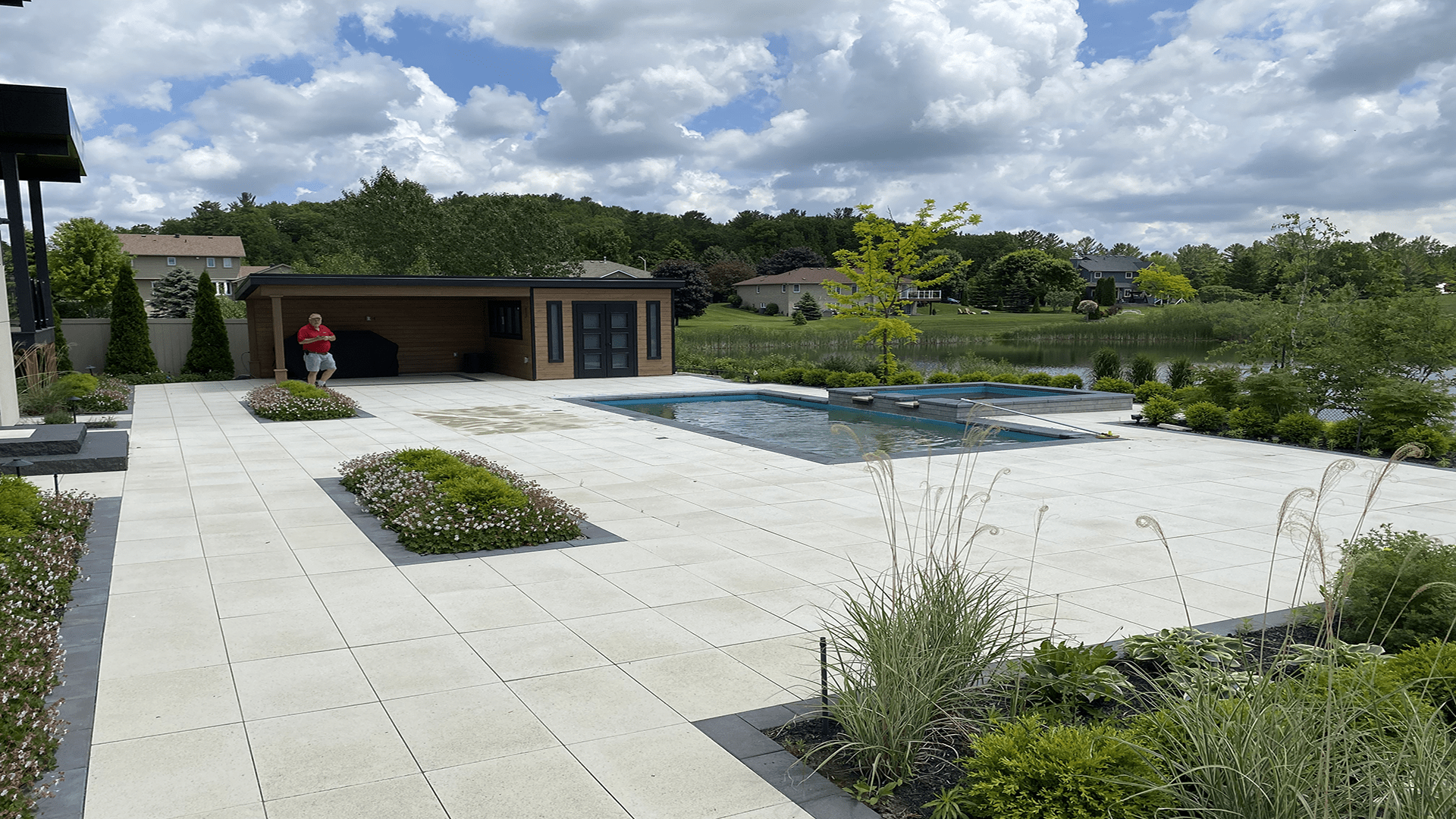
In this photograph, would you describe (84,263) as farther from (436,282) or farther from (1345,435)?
(1345,435)

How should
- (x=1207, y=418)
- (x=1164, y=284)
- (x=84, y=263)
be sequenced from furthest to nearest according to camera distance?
(x=1164, y=284) → (x=84, y=263) → (x=1207, y=418)

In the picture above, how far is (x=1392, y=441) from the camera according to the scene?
1005 centimetres

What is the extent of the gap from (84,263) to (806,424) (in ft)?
146

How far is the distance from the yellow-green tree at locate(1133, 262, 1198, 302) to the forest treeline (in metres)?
2.78

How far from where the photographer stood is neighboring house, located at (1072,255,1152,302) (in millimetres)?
92000

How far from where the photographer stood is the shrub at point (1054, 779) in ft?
8.30

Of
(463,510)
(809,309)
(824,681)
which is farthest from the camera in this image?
(809,309)

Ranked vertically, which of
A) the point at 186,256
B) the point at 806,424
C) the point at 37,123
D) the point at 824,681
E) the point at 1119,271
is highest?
the point at 1119,271

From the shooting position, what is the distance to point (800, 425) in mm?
14156

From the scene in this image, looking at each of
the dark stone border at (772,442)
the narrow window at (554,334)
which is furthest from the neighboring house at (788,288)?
the dark stone border at (772,442)

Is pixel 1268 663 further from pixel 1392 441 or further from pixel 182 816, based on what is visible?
pixel 1392 441

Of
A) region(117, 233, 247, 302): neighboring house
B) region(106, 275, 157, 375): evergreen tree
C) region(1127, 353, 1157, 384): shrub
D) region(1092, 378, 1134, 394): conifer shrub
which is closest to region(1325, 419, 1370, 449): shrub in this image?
region(1092, 378, 1134, 394): conifer shrub

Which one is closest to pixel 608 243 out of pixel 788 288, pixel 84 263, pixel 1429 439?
pixel 788 288

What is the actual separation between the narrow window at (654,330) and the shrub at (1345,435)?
14962 mm
